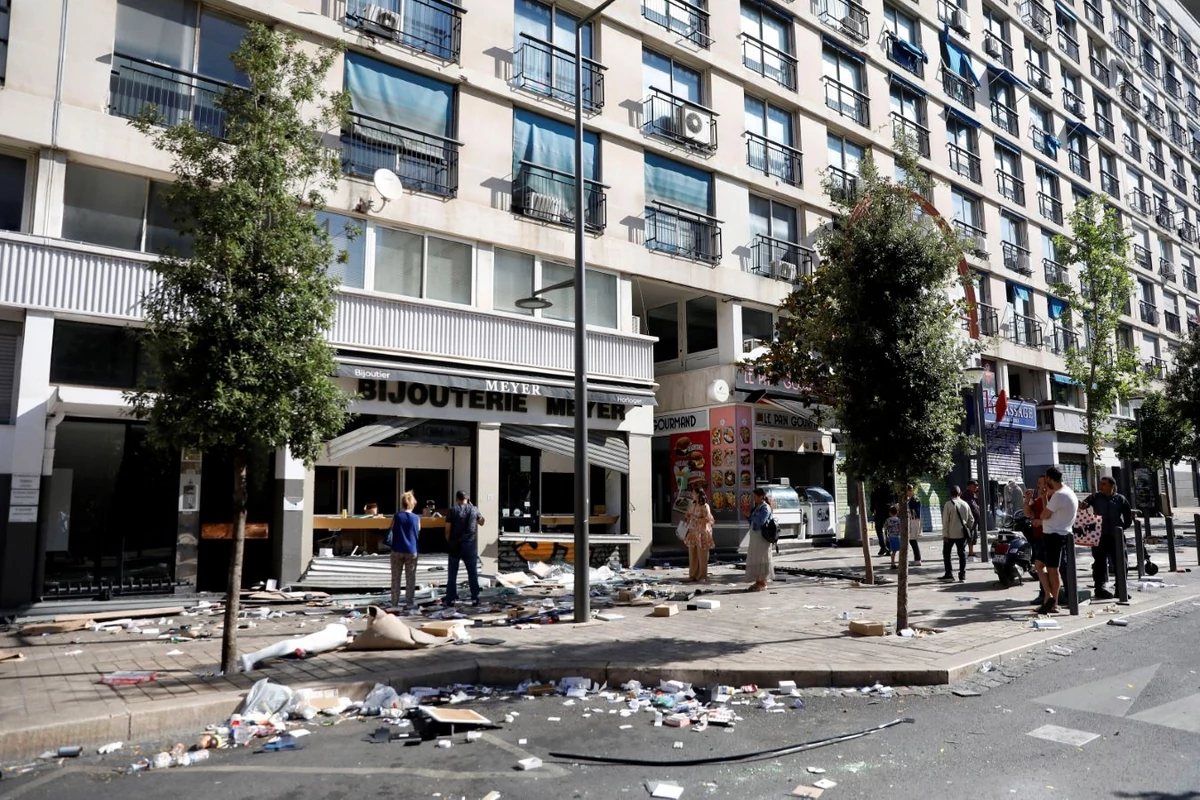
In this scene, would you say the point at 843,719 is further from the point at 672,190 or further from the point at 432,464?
the point at 672,190

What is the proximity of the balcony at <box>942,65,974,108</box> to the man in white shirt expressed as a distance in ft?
76.0

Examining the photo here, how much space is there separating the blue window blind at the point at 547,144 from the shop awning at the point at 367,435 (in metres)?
6.01

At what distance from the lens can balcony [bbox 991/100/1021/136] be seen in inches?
1243

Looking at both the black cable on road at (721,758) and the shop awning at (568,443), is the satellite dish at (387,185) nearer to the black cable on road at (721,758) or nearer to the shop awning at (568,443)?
the shop awning at (568,443)

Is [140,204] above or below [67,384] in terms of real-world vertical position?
above

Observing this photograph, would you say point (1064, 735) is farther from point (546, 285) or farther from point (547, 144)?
point (547, 144)

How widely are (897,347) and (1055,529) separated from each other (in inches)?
142

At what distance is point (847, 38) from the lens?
24.9 metres

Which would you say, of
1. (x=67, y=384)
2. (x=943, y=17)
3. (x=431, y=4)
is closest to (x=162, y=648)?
(x=67, y=384)

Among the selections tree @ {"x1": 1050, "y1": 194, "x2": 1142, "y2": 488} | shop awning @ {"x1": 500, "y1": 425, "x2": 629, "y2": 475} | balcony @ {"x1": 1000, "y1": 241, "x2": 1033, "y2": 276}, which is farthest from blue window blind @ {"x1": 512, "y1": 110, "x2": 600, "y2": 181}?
balcony @ {"x1": 1000, "y1": 241, "x2": 1033, "y2": 276}

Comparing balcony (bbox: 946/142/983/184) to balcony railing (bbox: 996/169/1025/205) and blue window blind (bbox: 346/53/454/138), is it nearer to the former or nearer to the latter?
balcony railing (bbox: 996/169/1025/205)

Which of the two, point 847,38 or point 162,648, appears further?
point 847,38

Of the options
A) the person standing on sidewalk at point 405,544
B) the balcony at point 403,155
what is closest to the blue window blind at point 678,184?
the balcony at point 403,155

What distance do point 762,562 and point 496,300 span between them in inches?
291
